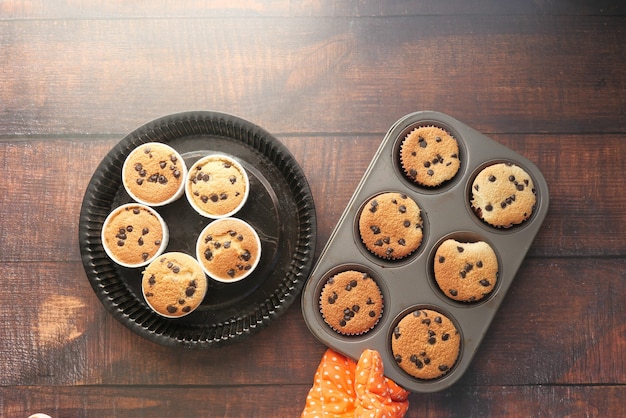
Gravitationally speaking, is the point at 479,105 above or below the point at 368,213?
above

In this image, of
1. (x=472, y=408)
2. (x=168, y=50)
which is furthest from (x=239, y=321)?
(x=168, y=50)

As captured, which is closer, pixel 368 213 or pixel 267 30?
pixel 368 213

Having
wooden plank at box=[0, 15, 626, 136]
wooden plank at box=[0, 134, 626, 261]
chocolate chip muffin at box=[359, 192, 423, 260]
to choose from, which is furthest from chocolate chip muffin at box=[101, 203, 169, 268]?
chocolate chip muffin at box=[359, 192, 423, 260]

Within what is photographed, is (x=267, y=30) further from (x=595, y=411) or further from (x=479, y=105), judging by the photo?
(x=595, y=411)

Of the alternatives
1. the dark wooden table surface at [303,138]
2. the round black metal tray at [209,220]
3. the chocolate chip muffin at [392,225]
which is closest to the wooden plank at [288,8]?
the dark wooden table surface at [303,138]

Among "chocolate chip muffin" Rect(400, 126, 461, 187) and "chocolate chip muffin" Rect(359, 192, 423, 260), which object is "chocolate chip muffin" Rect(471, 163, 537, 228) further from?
"chocolate chip muffin" Rect(359, 192, 423, 260)

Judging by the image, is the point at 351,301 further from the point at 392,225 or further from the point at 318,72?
the point at 318,72
